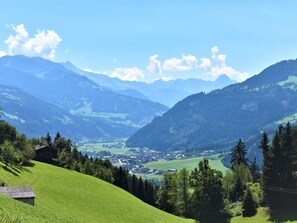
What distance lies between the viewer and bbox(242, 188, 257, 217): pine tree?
9819cm

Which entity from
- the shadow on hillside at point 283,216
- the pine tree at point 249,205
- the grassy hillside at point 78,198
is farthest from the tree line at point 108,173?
the shadow on hillside at point 283,216

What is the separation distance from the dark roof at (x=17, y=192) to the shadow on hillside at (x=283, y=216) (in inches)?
2165

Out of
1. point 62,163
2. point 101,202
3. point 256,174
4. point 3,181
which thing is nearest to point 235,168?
point 256,174

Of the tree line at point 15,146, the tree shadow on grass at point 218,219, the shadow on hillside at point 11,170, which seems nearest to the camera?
the shadow on hillside at point 11,170

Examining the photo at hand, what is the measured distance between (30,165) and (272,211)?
58.5 metres

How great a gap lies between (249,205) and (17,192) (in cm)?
6158

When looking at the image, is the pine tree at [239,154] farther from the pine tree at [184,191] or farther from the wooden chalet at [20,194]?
the wooden chalet at [20,194]

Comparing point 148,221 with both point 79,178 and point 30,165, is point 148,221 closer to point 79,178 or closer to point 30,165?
point 79,178

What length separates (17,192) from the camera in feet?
185

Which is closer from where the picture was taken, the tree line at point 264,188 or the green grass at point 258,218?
the green grass at point 258,218

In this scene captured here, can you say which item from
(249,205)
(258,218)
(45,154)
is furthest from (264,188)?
(45,154)

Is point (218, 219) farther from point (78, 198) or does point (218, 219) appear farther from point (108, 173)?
point (108, 173)

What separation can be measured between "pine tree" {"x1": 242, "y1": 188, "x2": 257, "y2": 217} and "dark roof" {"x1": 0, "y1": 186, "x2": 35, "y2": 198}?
58911 millimetres

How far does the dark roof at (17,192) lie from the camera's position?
5509cm
